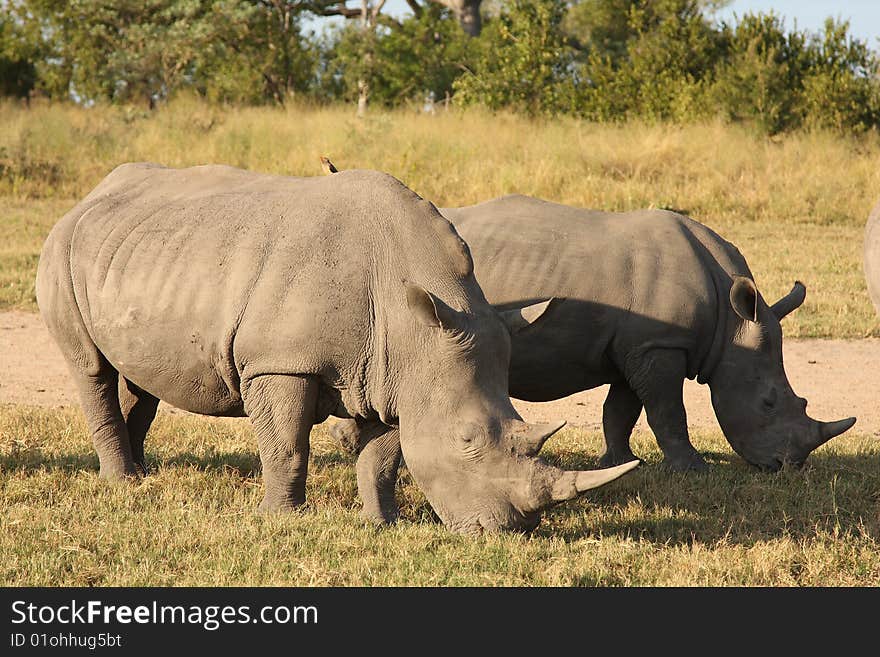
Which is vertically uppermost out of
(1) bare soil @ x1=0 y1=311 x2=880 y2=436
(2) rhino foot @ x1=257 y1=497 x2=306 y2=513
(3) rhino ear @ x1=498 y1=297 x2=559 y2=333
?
(3) rhino ear @ x1=498 y1=297 x2=559 y2=333

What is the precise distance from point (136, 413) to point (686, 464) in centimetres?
314

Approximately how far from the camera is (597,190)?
17.4 metres

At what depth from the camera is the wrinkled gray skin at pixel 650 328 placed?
7.08 m

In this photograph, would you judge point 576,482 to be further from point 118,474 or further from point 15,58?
point 15,58

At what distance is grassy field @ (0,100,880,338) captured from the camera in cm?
1706

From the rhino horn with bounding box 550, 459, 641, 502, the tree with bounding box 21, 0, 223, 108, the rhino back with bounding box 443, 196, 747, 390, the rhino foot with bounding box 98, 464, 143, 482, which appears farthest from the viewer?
the tree with bounding box 21, 0, 223, 108

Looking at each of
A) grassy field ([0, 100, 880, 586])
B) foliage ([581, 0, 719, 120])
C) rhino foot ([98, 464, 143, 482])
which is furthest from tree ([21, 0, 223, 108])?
rhino foot ([98, 464, 143, 482])

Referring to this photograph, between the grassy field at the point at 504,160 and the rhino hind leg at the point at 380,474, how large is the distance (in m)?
9.68

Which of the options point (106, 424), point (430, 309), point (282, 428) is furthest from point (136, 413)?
point (430, 309)

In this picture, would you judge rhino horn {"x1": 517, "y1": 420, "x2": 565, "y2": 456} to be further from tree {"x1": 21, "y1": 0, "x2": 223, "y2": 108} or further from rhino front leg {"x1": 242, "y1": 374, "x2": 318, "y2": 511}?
tree {"x1": 21, "y1": 0, "x2": 223, "y2": 108}

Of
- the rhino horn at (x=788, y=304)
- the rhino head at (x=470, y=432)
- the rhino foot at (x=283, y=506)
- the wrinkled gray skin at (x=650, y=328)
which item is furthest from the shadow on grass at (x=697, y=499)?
the rhino horn at (x=788, y=304)

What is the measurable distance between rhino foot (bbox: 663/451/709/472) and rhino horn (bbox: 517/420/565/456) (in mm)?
2336

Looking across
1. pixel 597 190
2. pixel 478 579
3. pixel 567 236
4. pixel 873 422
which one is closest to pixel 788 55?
pixel 597 190

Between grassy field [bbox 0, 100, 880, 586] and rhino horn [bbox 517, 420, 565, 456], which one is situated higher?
rhino horn [bbox 517, 420, 565, 456]
